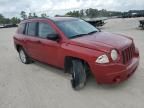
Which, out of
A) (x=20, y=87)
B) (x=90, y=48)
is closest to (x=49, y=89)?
(x=20, y=87)

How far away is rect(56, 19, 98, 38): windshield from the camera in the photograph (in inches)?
215

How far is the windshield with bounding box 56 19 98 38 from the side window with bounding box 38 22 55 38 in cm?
29

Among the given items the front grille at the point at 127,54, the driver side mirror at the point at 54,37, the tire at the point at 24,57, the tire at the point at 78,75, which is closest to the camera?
the front grille at the point at 127,54

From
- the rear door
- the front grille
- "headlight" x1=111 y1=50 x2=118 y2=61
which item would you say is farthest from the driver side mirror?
the front grille

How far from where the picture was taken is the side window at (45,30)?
5856 millimetres

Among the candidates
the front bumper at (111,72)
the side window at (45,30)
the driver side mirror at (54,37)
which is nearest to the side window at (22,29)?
the side window at (45,30)

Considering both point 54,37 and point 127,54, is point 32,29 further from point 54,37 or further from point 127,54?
point 127,54

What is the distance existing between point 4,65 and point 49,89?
3.71 meters

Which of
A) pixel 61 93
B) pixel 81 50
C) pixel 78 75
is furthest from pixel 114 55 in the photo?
pixel 61 93

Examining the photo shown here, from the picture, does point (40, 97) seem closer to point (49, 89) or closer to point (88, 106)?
point (49, 89)

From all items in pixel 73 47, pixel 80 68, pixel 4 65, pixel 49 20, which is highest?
pixel 49 20

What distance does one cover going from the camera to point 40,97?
4.79 m

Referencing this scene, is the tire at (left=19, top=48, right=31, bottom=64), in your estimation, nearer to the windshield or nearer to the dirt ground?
the dirt ground

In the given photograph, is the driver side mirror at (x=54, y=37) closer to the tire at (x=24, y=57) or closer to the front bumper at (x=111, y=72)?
the front bumper at (x=111, y=72)
